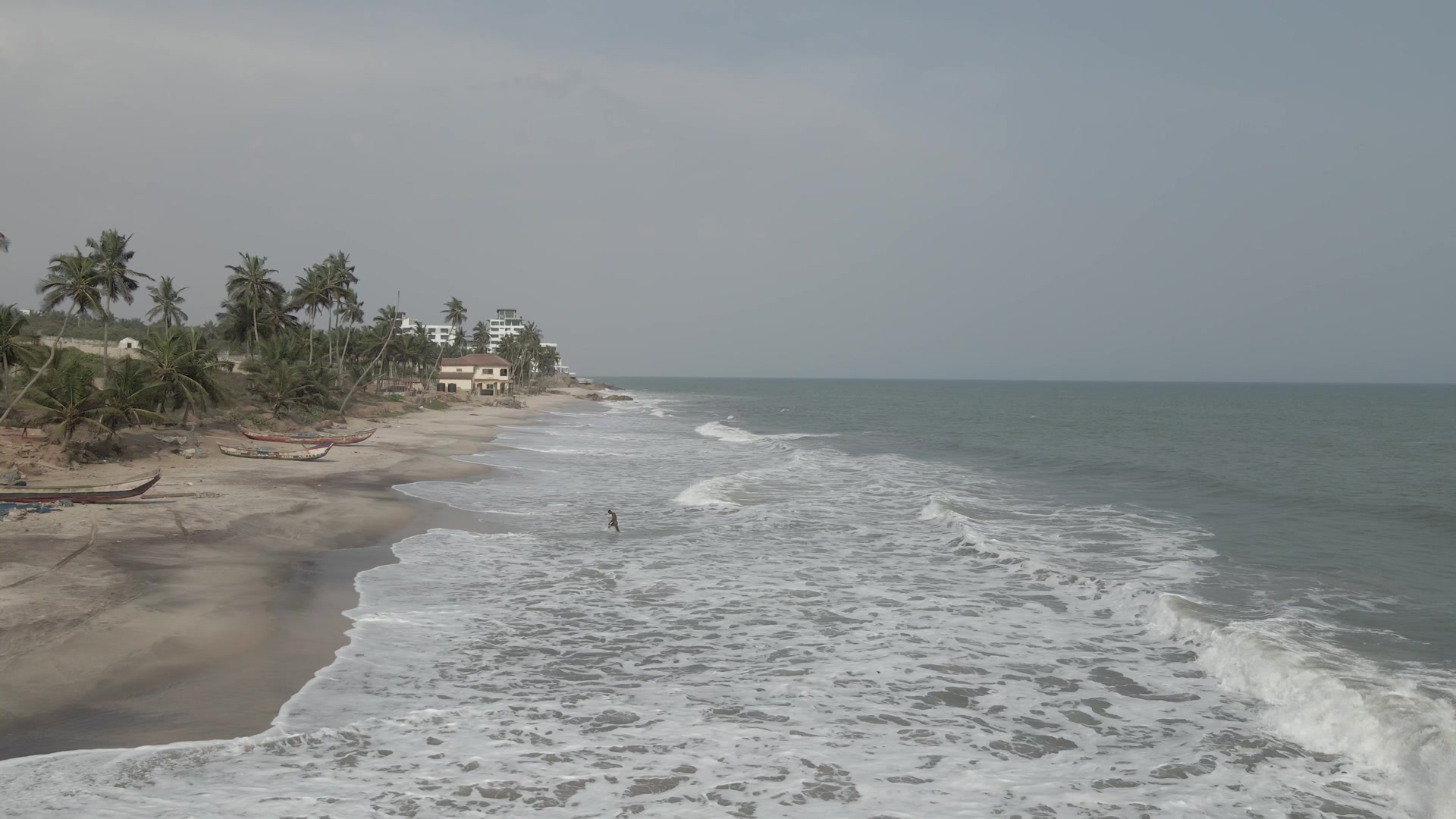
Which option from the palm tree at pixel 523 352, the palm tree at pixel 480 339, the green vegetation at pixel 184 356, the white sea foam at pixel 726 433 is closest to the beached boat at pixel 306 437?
the green vegetation at pixel 184 356

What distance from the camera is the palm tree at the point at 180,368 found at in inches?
1297

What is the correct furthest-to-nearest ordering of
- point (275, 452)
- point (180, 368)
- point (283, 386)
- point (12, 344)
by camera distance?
point (283, 386) < point (275, 452) < point (180, 368) < point (12, 344)

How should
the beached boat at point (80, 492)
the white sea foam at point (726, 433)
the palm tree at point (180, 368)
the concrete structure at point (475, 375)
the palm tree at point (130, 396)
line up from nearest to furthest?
the beached boat at point (80, 492) < the palm tree at point (130, 396) < the palm tree at point (180, 368) < the white sea foam at point (726, 433) < the concrete structure at point (475, 375)

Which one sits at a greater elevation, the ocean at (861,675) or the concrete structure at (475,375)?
the concrete structure at (475,375)

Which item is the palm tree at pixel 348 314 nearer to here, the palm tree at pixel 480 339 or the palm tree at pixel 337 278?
the palm tree at pixel 337 278

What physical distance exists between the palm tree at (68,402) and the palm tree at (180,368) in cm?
276

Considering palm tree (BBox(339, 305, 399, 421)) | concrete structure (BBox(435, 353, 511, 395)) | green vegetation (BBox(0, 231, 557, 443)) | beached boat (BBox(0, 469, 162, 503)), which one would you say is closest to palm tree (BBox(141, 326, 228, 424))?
green vegetation (BBox(0, 231, 557, 443))

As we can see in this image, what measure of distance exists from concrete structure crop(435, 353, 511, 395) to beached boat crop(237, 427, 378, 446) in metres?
68.3

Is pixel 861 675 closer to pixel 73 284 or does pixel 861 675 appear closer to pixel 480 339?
pixel 73 284

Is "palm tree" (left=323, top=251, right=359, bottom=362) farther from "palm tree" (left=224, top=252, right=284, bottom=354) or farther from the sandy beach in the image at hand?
the sandy beach

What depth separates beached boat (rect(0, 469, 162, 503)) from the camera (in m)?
20.5

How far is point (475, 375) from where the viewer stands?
11319cm

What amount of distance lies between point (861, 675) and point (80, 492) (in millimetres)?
20976

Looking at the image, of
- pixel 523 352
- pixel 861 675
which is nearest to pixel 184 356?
pixel 861 675
